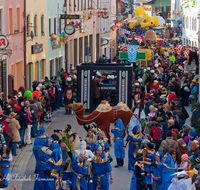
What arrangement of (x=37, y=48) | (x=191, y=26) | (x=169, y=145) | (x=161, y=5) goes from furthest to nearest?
1. (x=161, y=5)
2. (x=191, y=26)
3. (x=37, y=48)
4. (x=169, y=145)

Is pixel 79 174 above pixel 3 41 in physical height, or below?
below

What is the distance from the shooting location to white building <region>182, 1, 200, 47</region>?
52812 mm

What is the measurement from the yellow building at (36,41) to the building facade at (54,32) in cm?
87

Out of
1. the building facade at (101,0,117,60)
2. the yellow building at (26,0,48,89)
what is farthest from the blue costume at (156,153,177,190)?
the building facade at (101,0,117,60)

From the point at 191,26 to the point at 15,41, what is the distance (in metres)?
35.4

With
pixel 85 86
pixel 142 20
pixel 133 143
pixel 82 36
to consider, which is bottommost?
pixel 133 143

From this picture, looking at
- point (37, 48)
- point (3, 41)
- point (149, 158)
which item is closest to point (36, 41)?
point (37, 48)

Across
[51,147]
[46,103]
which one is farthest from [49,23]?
[51,147]

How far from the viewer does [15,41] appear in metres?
25.3

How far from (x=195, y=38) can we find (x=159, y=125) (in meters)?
39.5

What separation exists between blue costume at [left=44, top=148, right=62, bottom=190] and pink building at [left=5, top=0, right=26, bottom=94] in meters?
13.1

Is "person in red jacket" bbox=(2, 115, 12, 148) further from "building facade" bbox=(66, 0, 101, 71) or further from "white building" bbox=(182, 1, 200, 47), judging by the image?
"white building" bbox=(182, 1, 200, 47)

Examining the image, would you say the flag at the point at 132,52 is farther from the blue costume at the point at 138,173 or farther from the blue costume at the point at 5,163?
the blue costume at the point at 138,173

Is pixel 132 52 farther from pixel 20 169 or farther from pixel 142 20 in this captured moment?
pixel 142 20
